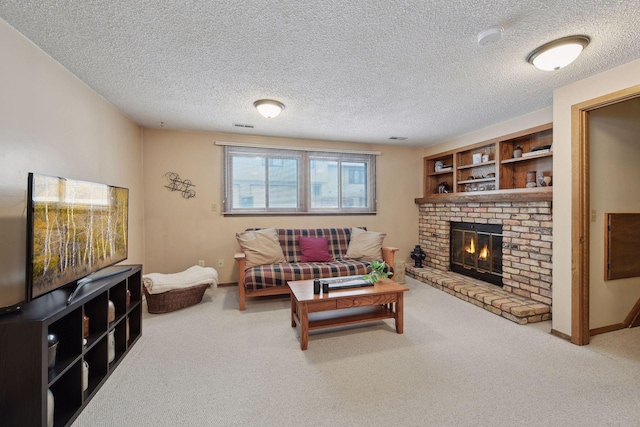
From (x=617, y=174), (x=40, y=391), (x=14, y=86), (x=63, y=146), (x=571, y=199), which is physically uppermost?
(x=14, y=86)

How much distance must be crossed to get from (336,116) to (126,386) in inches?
121

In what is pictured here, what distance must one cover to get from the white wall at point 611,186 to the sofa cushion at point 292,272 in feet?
7.06

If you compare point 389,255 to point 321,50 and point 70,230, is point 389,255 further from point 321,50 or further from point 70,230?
point 70,230

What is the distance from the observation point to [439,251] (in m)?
4.52

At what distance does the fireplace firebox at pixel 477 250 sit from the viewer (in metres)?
3.62

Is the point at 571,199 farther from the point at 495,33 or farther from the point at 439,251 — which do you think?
the point at 439,251

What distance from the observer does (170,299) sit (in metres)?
2.97

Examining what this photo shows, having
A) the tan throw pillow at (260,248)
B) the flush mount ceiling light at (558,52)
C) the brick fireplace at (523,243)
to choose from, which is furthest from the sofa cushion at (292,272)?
the flush mount ceiling light at (558,52)

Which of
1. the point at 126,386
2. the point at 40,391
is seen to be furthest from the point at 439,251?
the point at 40,391

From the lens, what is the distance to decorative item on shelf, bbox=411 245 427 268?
4.66 meters

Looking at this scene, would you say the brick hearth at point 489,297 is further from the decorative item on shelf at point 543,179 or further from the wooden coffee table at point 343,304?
the decorative item on shelf at point 543,179

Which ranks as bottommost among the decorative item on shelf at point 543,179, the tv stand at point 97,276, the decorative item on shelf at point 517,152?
the tv stand at point 97,276

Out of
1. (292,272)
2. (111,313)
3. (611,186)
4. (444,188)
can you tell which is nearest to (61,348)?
(111,313)

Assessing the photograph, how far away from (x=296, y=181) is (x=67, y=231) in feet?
9.69
